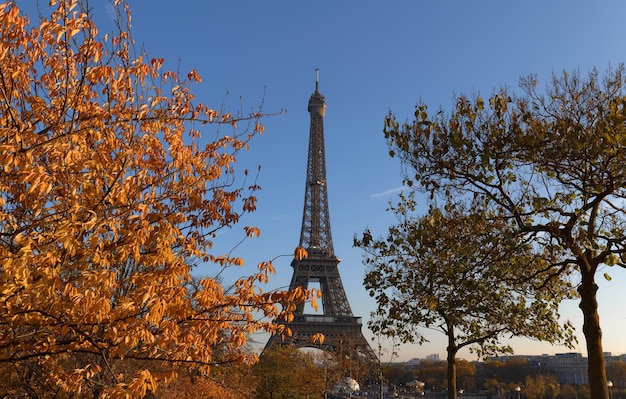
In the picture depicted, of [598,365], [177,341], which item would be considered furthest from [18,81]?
[598,365]

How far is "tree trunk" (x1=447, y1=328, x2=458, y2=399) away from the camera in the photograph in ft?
59.2

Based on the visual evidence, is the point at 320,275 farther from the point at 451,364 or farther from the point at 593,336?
the point at 593,336

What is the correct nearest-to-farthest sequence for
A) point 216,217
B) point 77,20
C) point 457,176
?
point 77,20, point 216,217, point 457,176

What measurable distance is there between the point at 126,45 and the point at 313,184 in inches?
2562

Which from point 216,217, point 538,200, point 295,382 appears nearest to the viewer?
point 216,217

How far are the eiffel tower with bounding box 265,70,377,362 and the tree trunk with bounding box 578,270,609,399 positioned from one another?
4581cm

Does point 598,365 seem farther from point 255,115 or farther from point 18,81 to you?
point 18,81

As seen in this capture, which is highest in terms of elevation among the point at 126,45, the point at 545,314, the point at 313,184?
the point at 313,184

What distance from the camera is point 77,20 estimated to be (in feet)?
16.8

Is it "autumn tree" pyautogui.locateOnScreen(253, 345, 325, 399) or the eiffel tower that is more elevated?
the eiffel tower

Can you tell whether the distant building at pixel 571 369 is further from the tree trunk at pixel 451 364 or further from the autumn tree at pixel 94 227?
the autumn tree at pixel 94 227

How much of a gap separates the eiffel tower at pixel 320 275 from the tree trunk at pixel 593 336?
4581 cm

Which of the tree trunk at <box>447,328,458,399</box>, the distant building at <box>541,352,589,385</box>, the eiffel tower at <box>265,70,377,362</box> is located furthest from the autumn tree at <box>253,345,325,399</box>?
the distant building at <box>541,352,589,385</box>

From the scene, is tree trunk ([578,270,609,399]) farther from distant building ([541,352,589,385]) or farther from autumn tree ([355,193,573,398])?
distant building ([541,352,589,385])
